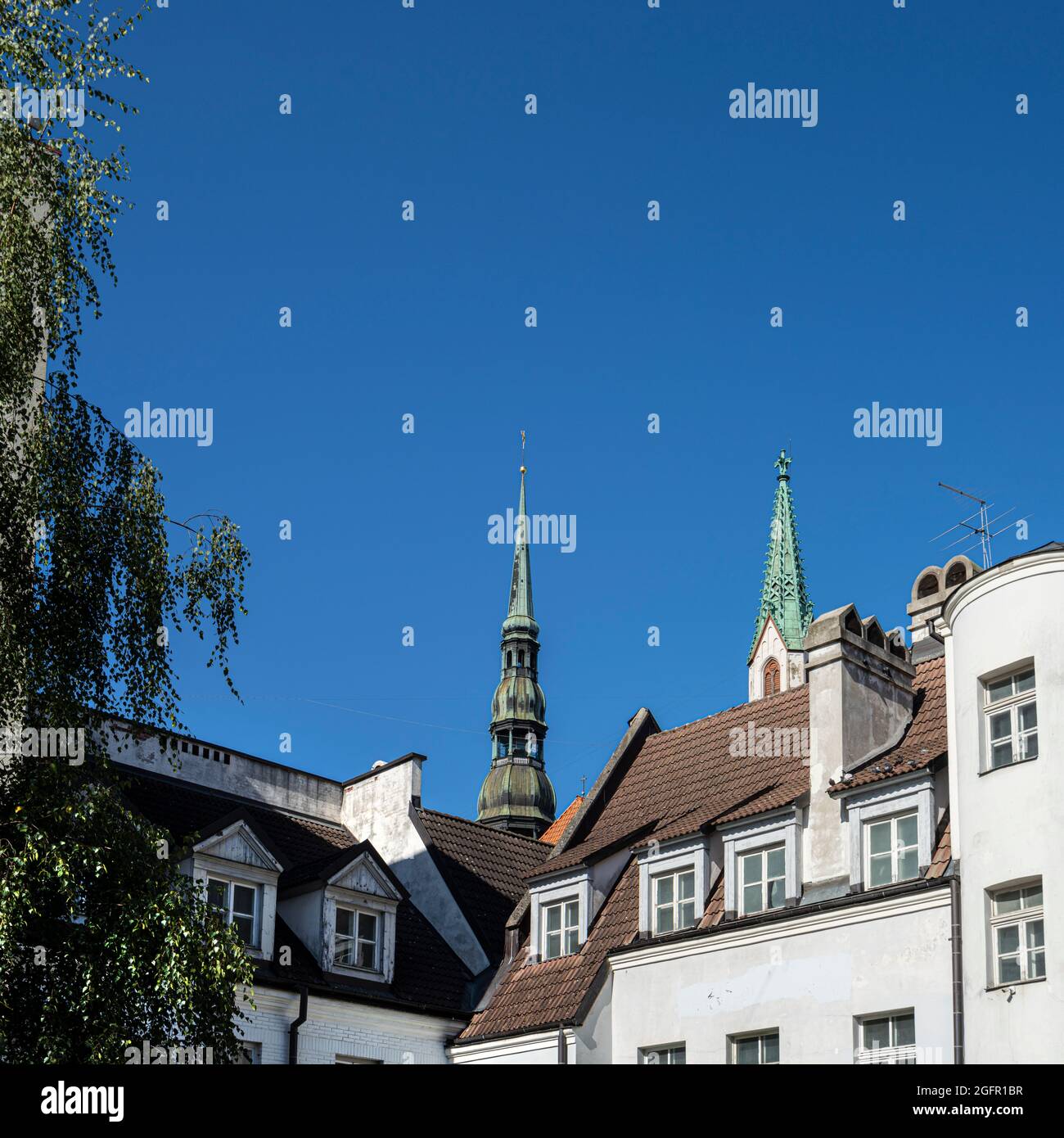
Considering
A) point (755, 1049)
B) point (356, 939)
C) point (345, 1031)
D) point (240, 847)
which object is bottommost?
point (755, 1049)

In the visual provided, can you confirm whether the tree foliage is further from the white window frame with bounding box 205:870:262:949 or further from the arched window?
the arched window

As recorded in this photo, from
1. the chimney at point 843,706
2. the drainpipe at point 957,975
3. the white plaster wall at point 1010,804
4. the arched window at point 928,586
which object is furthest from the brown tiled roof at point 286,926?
the arched window at point 928,586

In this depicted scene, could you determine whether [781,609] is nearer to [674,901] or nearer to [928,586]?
[928,586]

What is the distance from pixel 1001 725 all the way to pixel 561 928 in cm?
1187

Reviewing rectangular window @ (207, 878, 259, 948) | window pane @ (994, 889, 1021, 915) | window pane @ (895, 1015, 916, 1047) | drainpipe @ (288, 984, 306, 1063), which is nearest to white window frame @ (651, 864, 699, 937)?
window pane @ (895, 1015, 916, 1047)

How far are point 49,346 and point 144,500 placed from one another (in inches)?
101

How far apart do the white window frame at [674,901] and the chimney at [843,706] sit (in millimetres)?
2863

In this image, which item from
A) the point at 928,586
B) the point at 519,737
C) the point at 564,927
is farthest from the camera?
the point at 519,737

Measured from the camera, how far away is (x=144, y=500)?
25266 millimetres

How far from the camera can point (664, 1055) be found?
33.4 m

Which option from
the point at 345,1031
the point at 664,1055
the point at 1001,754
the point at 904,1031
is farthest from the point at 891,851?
the point at 345,1031

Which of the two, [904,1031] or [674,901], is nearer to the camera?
[904,1031]
